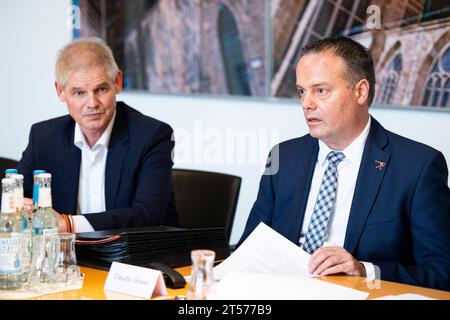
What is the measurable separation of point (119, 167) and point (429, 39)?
4.73 feet

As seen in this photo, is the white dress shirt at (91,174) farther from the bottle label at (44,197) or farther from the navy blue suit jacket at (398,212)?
the bottle label at (44,197)

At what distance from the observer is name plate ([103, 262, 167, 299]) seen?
1.88 meters

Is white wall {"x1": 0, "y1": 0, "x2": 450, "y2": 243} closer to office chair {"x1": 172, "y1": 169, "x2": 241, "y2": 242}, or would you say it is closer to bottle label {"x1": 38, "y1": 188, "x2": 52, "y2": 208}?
office chair {"x1": 172, "y1": 169, "x2": 241, "y2": 242}

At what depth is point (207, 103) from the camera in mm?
4449

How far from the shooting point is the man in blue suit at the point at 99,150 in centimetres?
293

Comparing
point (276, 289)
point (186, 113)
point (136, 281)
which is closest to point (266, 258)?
point (276, 289)

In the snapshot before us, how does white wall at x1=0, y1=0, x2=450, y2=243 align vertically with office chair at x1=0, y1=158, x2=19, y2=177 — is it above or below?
A: above

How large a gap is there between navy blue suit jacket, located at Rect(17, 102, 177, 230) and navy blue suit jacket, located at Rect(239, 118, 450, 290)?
1.98 ft

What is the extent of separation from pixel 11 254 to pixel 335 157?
1143mm

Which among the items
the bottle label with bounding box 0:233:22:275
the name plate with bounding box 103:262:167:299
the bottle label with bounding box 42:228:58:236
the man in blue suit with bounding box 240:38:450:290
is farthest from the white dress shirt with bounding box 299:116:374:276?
the bottle label with bounding box 0:233:22:275

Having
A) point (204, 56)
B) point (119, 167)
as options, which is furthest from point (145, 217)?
point (204, 56)

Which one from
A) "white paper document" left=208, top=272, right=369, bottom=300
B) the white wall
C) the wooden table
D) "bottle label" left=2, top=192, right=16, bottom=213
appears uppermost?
the white wall

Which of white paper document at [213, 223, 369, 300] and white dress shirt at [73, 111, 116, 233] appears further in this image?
white dress shirt at [73, 111, 116, 233]

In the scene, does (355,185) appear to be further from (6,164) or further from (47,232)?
(6,164)
